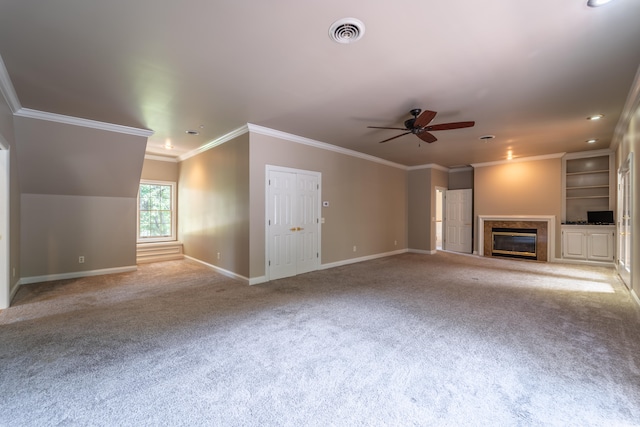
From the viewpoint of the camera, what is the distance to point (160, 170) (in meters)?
7.23

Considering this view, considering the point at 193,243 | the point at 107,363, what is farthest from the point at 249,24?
the point at 193,243

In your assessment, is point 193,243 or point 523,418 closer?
point 523,418

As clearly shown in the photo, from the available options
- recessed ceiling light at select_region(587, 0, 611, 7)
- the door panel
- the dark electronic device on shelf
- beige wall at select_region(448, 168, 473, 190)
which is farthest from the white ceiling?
beige wall at select_region(448, 168, 473, 190)

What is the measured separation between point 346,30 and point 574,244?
7.61 meters

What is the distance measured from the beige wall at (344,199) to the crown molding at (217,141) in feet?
0.85

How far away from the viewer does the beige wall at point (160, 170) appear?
7046mm

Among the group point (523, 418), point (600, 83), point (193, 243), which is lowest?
point (523, 418)

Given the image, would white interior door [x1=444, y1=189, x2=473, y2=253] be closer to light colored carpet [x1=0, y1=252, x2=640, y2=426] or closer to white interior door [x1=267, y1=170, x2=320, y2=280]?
light colored carpet [x1=0, y1=252, x2=640, y2=426]

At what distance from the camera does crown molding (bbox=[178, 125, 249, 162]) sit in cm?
488

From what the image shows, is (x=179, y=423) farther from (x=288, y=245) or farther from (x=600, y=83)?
(x=600, y=83)

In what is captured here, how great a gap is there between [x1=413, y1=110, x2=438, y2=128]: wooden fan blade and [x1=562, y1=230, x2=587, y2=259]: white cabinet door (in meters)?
5.66

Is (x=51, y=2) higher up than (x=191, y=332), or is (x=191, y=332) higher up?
(x=51, y=2)

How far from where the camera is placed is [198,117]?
171 inches

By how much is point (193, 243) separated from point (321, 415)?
585 cm
